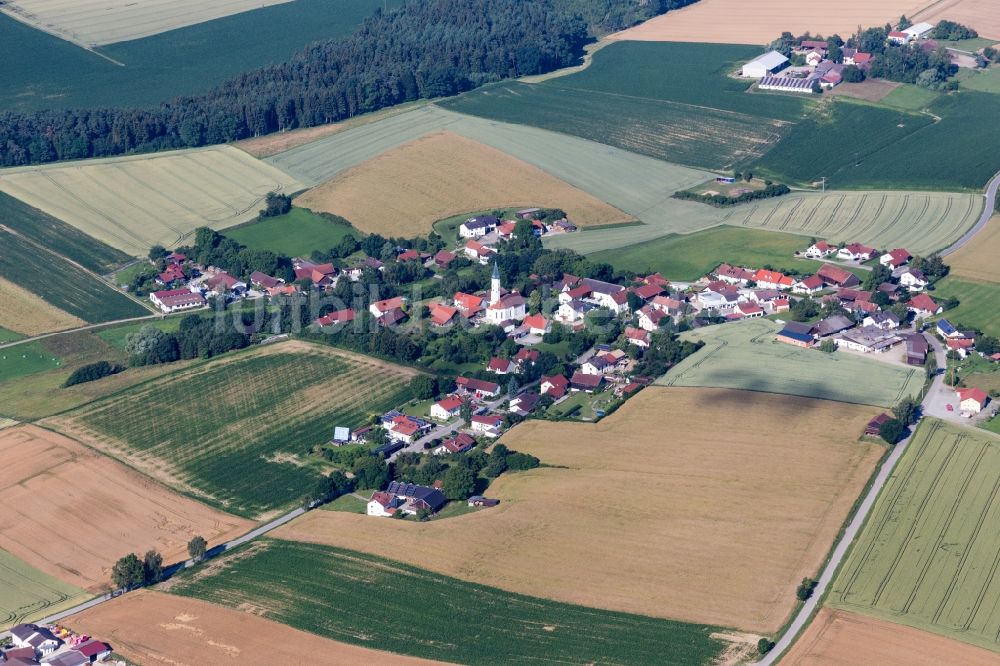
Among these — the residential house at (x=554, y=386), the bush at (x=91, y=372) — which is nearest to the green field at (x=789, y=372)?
the residential house at (x=554, y=386)

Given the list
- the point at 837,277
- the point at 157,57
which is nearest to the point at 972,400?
the point at 837,277

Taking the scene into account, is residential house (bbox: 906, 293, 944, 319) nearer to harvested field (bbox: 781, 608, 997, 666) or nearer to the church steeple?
the church steeple

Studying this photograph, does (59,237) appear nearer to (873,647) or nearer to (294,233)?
(294,233)

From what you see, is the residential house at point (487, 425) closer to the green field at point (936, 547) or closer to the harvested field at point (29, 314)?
the green field at point (936, 547)

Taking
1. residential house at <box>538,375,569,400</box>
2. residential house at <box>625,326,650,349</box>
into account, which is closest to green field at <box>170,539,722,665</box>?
residential house at <box>538,375,569,400</box>

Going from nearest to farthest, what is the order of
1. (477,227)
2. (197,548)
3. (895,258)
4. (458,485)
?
1. (197,548)
2. (458,485)
3. (895,258)
4. (477,227)

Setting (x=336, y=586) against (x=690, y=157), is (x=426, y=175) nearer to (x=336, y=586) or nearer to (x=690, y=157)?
(x=690, y=157)
